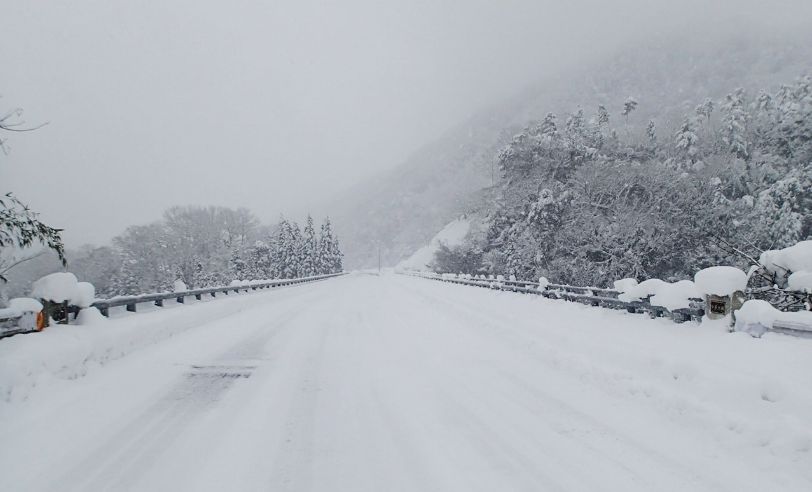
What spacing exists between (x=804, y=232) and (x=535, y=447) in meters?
33.3

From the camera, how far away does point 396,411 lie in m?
4.82

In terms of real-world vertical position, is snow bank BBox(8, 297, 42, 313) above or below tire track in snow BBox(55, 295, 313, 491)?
above

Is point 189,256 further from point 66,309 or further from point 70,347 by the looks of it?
point 70,347

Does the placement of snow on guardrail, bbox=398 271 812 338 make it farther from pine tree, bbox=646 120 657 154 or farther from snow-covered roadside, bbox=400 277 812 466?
pine tree, bbox=646 120 657 154

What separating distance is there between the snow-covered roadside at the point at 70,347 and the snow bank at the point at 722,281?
10.2 meters

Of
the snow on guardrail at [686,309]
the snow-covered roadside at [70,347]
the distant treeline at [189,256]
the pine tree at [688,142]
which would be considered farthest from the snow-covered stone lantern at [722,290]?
the distant treeline at [189,256]

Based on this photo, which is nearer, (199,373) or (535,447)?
(535,447)

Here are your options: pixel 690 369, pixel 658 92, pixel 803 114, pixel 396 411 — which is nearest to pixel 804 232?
pixel 803 114

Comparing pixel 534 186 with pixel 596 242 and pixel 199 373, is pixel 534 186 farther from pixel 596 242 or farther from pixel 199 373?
pixel 199 373

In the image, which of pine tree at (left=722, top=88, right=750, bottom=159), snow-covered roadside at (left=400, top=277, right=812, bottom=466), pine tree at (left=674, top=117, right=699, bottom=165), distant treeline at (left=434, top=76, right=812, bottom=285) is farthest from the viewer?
pine tree at (left=674, top=117, right=699, bottom=165)

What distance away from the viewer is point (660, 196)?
30.6 metres

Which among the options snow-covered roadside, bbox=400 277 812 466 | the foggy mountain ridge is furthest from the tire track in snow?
the foggy mountain ridge

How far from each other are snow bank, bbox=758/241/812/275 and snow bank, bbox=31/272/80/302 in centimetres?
1184

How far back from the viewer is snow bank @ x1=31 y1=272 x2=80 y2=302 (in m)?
7.29
